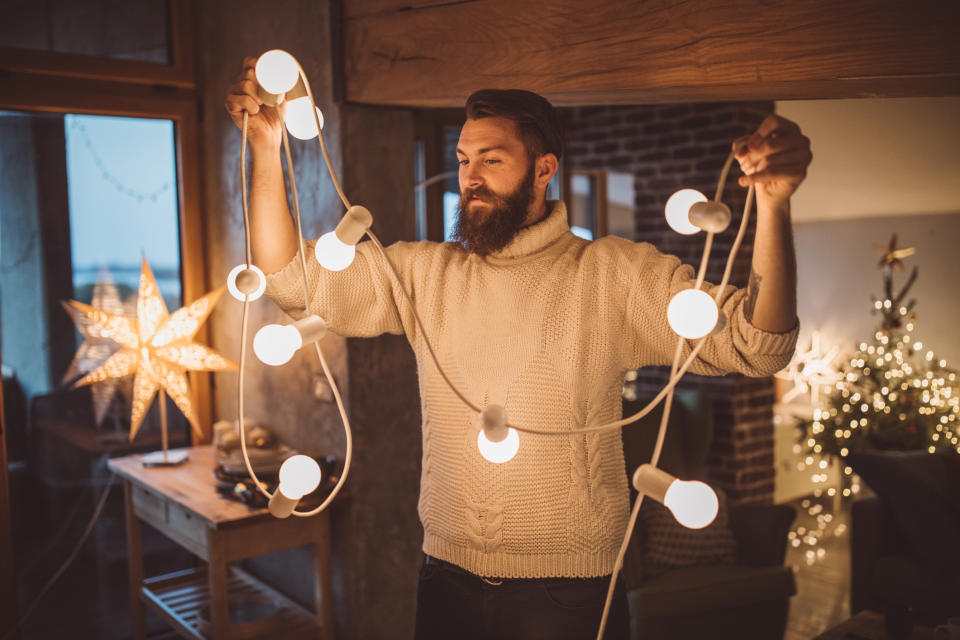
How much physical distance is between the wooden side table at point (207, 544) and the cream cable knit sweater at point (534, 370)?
1141 millimetres

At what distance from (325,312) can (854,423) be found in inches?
162

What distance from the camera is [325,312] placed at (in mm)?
1527

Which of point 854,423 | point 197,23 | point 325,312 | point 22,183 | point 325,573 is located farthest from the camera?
point 854,423

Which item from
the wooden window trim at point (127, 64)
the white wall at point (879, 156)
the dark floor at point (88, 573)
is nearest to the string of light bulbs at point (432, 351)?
the wooden window trim at point (127, 64)

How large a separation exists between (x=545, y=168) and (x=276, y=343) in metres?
0.75

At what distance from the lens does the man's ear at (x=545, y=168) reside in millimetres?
1553

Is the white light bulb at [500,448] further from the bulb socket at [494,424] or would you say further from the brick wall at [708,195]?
the brick wall at [708,195]

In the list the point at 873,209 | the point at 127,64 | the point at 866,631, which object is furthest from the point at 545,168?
the point at 873,209

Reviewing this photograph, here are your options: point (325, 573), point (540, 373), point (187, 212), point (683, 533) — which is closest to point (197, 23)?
point (187, 212)

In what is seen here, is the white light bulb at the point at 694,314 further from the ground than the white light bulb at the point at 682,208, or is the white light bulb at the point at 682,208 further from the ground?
the white light bulb at the point at 682,208

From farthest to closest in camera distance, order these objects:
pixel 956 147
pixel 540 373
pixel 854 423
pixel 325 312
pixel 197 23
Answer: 1. pixel 854 423
2. pixel 956 147
3. pixel 197 23
4. pixel 325 312
5. pixel 540 373

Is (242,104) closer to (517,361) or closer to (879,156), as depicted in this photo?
(517,361)

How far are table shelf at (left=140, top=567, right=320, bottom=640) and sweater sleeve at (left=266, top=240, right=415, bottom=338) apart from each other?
145 centimetres

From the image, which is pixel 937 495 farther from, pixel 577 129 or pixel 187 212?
pixel 187 212
